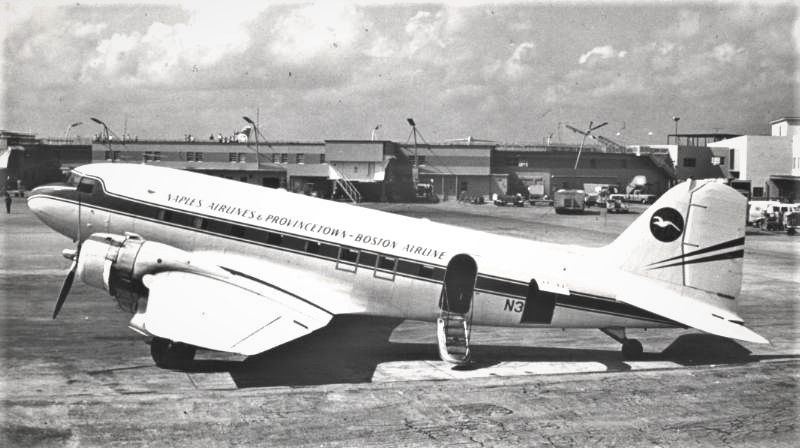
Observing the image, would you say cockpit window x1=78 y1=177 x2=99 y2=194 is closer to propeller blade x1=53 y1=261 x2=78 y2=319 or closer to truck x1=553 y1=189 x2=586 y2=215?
propeller blade x1=53 y1=261 x2=78 y2=319

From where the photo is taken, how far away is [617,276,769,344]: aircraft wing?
15.2 meters

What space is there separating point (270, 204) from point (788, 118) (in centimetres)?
11168

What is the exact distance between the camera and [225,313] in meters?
15.2

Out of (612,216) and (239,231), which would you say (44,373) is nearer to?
(239,231)

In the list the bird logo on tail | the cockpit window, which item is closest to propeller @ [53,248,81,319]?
the cockpit window

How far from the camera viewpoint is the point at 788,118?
108000 millimetres

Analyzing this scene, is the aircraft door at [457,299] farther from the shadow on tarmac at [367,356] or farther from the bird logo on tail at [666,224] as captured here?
the bird logo on tail at [666,224]

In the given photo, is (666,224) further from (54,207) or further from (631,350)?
(54,207)

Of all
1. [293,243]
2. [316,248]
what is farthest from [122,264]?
[316,248]

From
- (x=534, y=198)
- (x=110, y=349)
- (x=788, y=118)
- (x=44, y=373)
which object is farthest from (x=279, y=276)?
(x=788, y=118)

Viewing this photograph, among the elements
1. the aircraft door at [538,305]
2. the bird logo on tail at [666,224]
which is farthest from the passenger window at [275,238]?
the bird logo on tail at [666,224]

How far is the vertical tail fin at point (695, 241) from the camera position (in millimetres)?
16203

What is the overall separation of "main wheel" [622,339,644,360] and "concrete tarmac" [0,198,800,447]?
33 cm

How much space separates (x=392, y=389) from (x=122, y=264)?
286 inches
